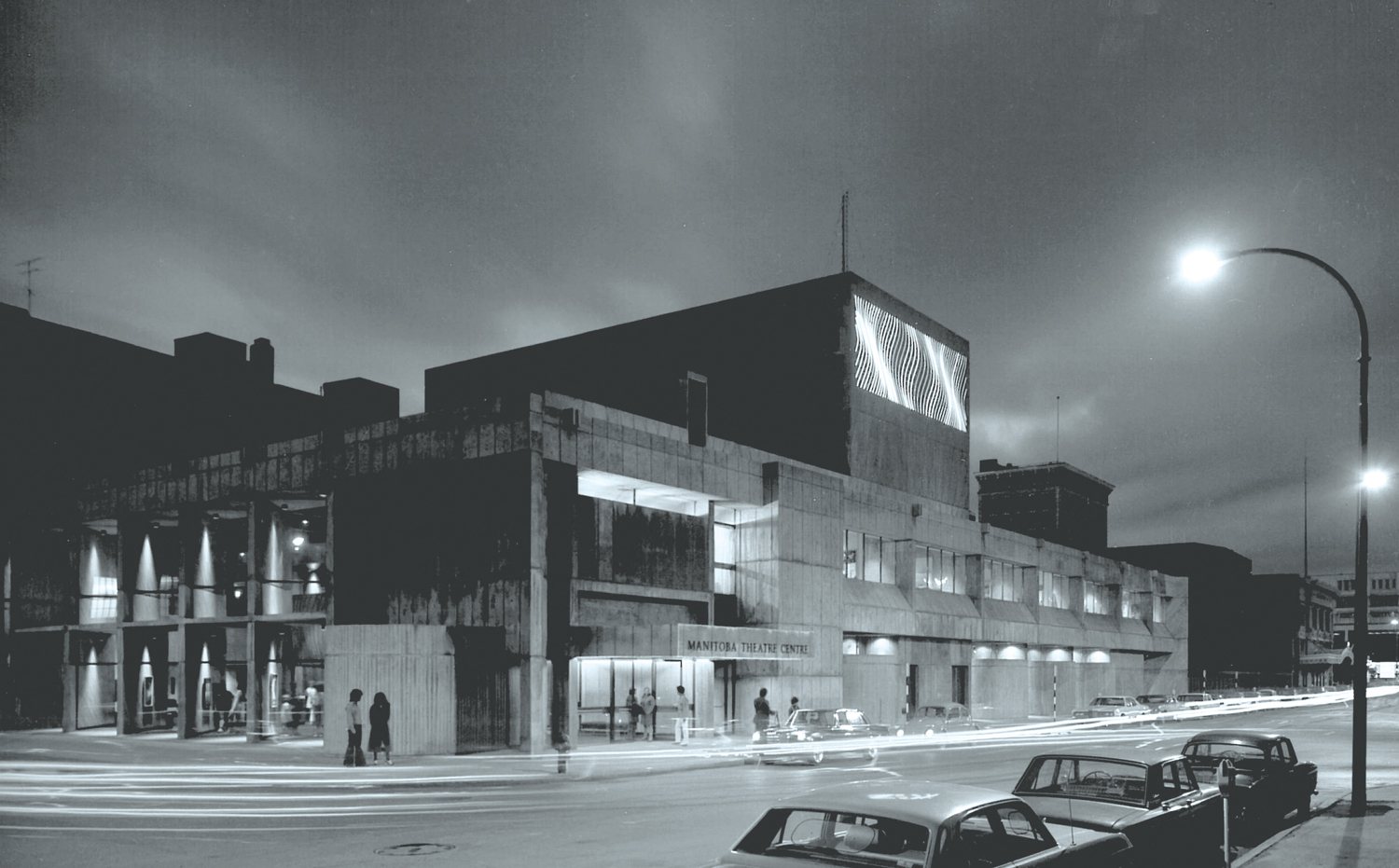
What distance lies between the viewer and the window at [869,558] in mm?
44250

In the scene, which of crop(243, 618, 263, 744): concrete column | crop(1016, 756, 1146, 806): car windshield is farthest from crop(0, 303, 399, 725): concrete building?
crop(1016, 756, 1146, 806): car windshield

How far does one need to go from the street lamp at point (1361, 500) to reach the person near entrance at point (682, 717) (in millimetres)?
16962

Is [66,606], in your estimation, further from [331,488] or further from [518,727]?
[518,727]

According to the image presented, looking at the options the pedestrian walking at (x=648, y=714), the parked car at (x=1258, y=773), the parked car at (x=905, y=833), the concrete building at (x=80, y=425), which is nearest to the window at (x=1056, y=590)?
the pedestrian walking at (x=648, y=714)

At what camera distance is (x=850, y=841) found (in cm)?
701

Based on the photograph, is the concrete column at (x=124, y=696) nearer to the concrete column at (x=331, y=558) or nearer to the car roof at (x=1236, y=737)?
the concrete column at (x=331, y=558)

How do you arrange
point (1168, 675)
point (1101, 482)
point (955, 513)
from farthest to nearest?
point (1101, 482) < point (1168, 675) < point (955, 513)

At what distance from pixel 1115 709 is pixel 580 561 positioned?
1122 inches

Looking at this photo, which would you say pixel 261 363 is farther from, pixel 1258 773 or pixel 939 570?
pixel 1258 773

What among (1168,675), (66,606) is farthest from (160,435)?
(1168,675)

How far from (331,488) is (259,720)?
6.86 metres

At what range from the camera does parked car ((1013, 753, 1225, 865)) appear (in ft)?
32.1

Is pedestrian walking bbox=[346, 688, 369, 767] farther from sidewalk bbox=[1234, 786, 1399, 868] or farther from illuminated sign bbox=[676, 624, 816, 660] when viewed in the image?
sidewalk bbox=[1234, 786, 1399, 868]

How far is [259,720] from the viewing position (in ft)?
108
